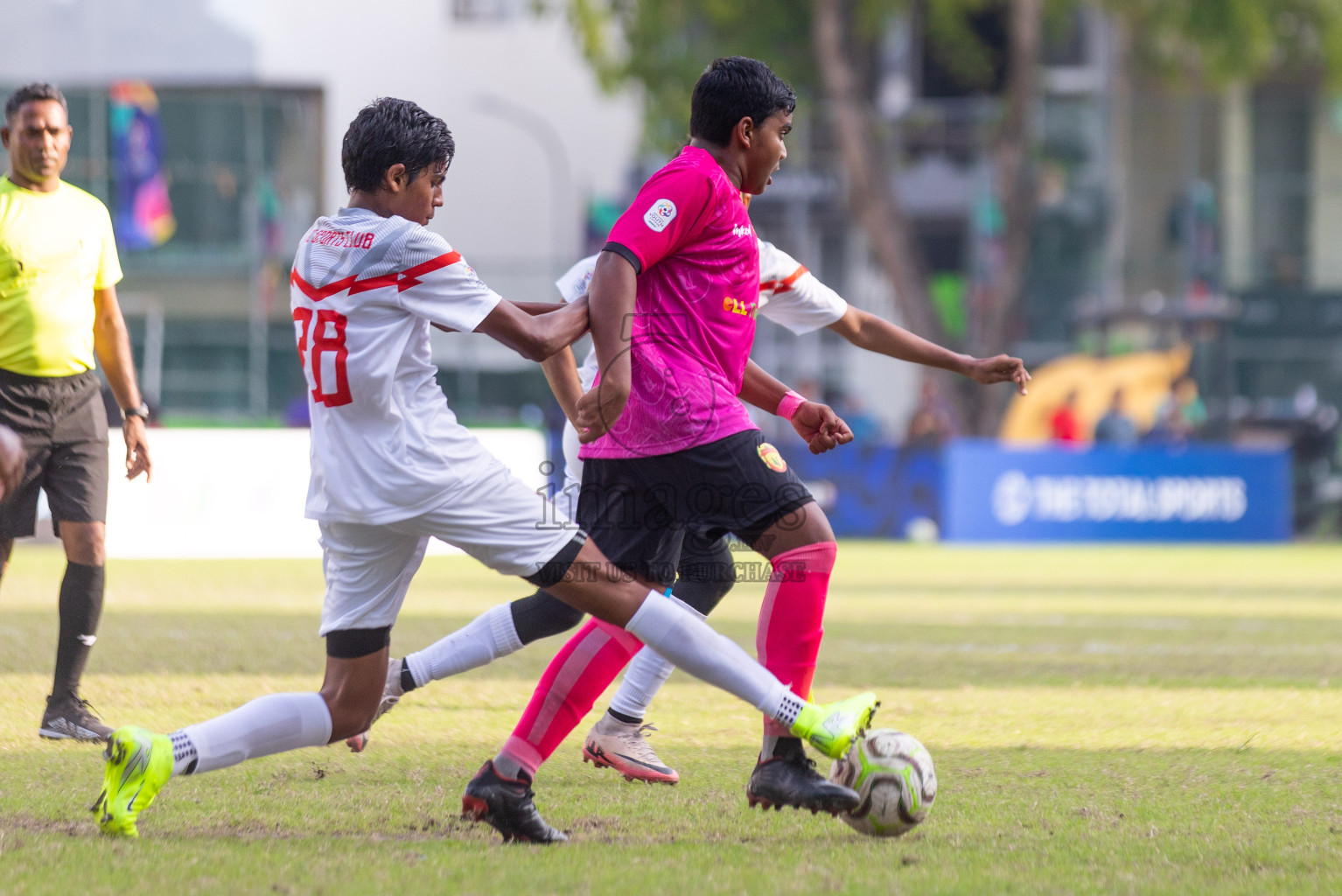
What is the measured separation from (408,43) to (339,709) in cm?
4294

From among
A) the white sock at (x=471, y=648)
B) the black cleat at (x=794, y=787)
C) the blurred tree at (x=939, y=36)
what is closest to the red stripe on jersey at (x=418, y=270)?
the black cleat at (x=794, y=787)

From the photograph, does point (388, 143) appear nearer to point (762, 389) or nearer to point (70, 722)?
point (762, 389)

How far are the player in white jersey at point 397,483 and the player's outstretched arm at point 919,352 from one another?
1220 millimetres

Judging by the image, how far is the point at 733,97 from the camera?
431 centimetres

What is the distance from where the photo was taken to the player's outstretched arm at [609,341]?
398cm

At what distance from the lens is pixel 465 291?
388cm

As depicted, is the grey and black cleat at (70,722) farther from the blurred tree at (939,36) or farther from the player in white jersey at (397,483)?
the blurred tree at (939,36)

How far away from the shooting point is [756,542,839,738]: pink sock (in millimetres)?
4320

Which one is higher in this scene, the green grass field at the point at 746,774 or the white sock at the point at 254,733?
the white sock at the point at 254,733

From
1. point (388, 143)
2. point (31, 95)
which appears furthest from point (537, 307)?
point (31, 95)

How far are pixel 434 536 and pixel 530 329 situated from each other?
537 mm

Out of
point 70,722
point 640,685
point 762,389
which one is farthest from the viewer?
point 70,722

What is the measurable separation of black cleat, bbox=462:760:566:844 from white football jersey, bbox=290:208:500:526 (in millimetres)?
708

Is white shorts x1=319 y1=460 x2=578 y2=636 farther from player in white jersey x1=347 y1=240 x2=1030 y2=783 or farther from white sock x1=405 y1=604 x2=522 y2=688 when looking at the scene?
white sock x1=405 y1=604 x2=522 y2=688
